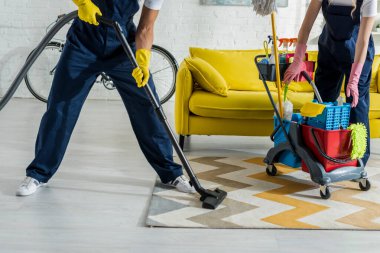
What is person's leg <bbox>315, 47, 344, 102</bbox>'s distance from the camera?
3.28 metres

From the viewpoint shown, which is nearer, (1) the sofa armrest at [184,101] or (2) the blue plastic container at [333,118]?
(2) the blue plastic container at [333,118]

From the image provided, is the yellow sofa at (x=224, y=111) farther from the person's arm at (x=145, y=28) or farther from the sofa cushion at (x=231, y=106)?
the person's arm at (x=145, y=28)

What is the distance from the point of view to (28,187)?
9.90 ft

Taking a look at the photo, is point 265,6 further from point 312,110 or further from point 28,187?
point 28,187

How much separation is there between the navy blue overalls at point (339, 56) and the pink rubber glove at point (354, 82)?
0.31 ft

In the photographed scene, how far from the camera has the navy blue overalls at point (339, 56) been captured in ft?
10.1

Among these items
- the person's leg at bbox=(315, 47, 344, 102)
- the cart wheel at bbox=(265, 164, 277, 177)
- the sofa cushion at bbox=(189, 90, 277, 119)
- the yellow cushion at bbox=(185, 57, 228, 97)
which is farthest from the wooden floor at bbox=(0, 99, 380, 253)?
the person's leg at bbox=(315, 47, 344, 102)

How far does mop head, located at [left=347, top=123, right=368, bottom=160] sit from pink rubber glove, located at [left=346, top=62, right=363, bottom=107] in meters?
0.13

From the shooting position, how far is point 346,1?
118 inches

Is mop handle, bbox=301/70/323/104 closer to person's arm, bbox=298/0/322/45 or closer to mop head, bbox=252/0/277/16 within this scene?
person's arm, bbox=298/0/322/45

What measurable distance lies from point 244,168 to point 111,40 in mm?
1251

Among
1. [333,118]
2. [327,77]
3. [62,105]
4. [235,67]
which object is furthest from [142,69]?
[235,67]

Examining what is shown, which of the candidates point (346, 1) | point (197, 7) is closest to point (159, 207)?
point (346, 1)

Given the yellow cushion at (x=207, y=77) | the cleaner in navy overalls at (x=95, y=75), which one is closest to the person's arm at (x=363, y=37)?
the cleaner in navy overalls at (x=95, y=75)
